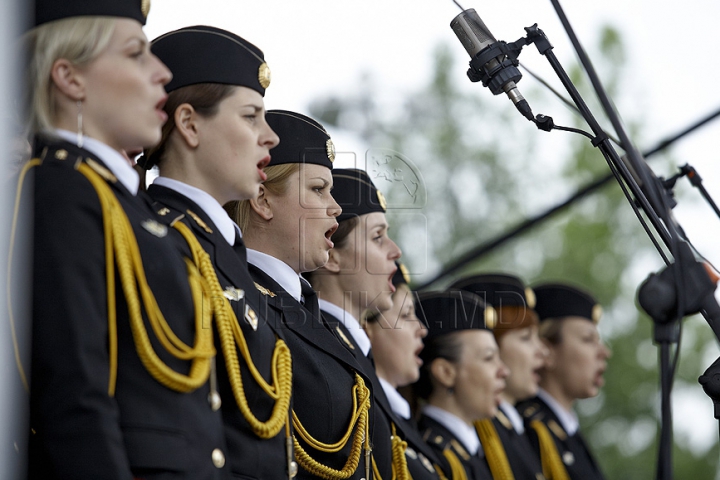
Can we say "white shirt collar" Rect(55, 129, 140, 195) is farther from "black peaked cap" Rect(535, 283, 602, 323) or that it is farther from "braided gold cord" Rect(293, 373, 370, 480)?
"black peaked cap" Rect(535, 283, 602, 323)

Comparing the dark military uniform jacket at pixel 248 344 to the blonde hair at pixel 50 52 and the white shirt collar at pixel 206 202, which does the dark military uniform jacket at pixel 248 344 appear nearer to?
the white shirt collar at pixel 206 202

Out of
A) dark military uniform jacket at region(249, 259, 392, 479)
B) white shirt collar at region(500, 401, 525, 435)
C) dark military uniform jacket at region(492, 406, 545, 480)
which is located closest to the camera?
dark military uniform jacket at region(249, 259, 392, 479)

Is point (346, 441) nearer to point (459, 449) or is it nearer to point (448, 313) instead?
point (459, 449)

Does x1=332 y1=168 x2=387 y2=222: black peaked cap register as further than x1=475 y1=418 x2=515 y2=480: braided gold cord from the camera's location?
No

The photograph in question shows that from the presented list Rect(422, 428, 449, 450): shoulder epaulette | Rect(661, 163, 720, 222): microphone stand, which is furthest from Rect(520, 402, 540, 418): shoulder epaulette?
Rect(661, 163, 720, 222): microphone stand

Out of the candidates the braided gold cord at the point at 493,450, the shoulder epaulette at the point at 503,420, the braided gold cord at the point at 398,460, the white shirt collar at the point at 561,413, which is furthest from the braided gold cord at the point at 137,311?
the white shirt collar at the point at 561,413

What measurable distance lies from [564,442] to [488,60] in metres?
3.84

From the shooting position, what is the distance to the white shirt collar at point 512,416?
5.70 metres

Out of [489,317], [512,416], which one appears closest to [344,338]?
[489,317]

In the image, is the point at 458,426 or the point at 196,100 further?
the point at 458,426

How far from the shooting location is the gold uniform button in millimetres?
2131

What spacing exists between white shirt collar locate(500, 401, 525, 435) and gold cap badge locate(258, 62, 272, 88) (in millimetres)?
3437

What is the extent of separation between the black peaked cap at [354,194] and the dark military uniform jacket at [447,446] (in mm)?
1385

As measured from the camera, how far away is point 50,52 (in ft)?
6.88
